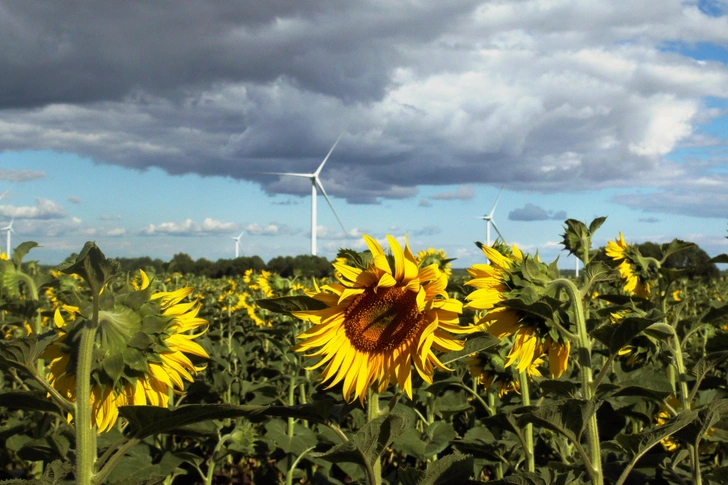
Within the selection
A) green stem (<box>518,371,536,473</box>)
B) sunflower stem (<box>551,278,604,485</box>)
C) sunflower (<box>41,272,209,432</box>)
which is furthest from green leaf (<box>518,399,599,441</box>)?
sunflower (<box>41,272,209,432</box>)

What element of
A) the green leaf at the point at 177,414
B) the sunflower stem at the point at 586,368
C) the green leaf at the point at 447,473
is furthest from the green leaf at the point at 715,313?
the green leaf at the point at 177,414

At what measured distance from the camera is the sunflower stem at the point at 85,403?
74.7 inches

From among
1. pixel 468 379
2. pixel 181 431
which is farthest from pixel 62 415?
pixel 468 379

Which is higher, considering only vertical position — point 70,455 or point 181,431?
point 181,431

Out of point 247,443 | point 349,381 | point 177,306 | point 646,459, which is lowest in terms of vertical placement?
point 247,443

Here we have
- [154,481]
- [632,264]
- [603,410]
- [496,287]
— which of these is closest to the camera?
[154,481]

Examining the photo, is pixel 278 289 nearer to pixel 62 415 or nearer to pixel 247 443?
pixel 247 443

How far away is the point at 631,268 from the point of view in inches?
202

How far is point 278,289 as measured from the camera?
6625 mm

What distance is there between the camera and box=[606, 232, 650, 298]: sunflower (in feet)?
16.6

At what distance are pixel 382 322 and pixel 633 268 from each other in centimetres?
326

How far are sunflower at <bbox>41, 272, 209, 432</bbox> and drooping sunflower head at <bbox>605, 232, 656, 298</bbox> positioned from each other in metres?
3.74

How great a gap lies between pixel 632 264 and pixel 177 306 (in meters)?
3.89

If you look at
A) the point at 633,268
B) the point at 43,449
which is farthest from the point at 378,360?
the point at 633,268
